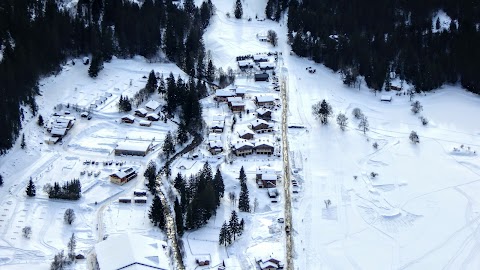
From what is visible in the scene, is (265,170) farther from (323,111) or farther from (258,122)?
(323,111)

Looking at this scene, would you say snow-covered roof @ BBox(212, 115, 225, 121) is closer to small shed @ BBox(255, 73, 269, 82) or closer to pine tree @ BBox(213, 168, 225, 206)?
small shed @ BBox(255, 73, 269, 82)

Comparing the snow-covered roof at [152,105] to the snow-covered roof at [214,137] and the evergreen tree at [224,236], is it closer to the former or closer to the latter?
the snow-covered roof at [214,137]

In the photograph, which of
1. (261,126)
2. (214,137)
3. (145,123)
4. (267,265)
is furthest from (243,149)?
(267,265)

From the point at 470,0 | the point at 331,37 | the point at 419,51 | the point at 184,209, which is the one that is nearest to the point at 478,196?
the point at 184,209

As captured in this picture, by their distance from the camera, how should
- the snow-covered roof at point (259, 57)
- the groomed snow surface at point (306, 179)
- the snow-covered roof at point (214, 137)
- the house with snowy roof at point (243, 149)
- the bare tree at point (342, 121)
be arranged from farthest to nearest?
the snow-covered roof at point (259, 57), the bare tree at point (342, 121), the snow-covered roof at point (214, 137), the house with snowy roof at point (243, 149), the groomed snow surface at point (306, 179)

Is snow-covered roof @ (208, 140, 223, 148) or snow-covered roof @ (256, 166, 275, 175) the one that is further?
snow-covered roof @ (208, 140, 223, 148)

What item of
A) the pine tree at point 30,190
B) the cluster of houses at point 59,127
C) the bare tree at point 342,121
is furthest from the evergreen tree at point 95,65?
the bare tree at point 342,121

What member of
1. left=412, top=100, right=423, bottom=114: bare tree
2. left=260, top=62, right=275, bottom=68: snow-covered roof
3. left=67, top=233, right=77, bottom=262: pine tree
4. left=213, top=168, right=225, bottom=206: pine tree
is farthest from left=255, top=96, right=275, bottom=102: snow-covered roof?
left=67, top=233, right=77, bottom=262: pine tree
